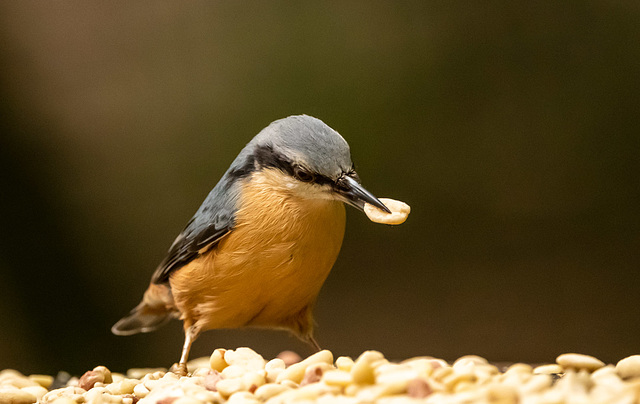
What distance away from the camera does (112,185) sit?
371 centimetres

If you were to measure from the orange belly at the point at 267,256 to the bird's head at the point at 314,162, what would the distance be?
6 cm

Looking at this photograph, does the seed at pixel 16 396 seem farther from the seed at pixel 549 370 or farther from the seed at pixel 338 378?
the seed at pixel 549 370

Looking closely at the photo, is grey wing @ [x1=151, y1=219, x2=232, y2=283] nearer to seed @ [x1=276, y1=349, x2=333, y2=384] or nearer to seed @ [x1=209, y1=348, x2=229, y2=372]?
seed @ [x1=209, y1=348, x2=229, y2=372]

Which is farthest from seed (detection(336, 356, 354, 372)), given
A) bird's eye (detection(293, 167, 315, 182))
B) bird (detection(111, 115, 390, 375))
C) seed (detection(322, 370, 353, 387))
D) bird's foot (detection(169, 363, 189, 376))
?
bird's foot (detection(169, 363, 189, 376))

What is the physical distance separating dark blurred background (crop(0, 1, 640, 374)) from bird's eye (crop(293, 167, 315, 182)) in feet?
4.04

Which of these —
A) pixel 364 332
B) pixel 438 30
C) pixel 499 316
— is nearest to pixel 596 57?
pixel 438 30

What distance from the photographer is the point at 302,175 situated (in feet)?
6.67

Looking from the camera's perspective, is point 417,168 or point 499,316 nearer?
point 417,168

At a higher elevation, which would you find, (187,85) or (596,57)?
(596,57)

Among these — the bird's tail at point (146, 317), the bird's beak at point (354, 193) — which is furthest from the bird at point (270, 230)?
the bird's tail at point (146, 317)

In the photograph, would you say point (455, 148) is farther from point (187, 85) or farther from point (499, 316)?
point (187, 85)

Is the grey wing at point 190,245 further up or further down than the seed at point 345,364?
further up

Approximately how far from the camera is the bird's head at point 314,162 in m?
1.96

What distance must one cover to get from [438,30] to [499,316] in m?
1.64
